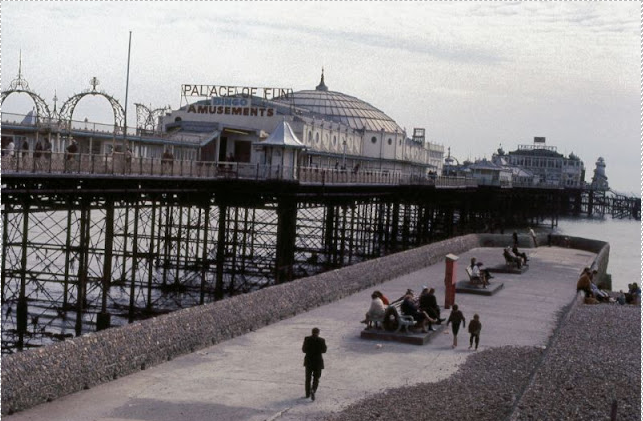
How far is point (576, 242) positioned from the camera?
2341 inches

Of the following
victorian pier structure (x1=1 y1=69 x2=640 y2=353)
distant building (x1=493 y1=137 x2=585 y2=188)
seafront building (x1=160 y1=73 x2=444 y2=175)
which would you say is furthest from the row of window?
victorian pier structure (x1=1 y1=69 x2=640 y2=353)

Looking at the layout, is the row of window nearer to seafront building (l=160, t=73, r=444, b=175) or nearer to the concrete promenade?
seafront building (l=160, t=73, r=444, b=175)

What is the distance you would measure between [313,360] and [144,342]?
3628 mm

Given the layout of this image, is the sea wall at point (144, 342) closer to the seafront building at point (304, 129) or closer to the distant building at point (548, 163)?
the seafront building at point (304, 129)

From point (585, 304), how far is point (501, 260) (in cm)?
1713

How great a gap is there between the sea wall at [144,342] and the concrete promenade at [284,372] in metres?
0.22

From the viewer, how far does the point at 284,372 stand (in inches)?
691

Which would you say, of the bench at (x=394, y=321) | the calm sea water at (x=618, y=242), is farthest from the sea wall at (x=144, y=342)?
the calm sea water at (x=618, y=242)

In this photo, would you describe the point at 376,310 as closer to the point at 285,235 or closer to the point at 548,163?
the point at 285,235

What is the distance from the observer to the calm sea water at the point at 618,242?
2729 inches

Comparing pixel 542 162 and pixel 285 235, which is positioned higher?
pixel 542 162

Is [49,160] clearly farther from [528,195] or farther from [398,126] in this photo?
[528,195]

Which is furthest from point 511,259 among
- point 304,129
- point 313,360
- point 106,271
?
point 304,129

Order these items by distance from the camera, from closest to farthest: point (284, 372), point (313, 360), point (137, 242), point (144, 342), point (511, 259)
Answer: point (313, 360)
point (144, 342)
point (284, 372)
point (511, 259)
point (137, 242)
